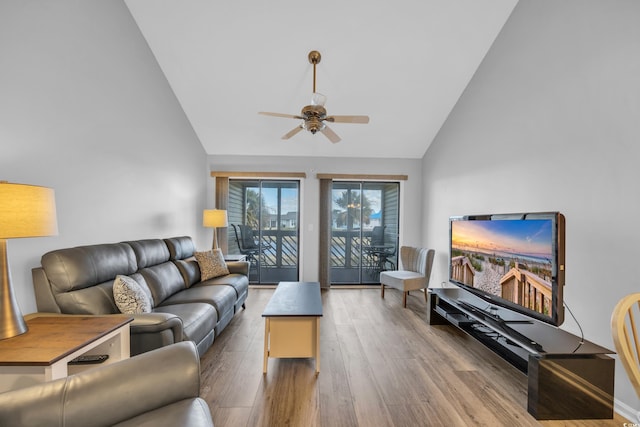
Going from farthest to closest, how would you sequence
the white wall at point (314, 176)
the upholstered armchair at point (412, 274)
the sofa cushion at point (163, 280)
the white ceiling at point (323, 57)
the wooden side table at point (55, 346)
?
1. the white wall at point (314, 176)
2. the upholstered armchair at point (412, 274)
3. the white ceiling at point (323, 57)
4. the sofa cushion at point (163, 280)
5. the wooden side table at point (55, 346)

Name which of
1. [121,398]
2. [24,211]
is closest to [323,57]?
[24,211]

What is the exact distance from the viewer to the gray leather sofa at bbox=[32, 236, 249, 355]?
1896 millimetres

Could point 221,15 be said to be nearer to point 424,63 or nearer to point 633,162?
point 424,63

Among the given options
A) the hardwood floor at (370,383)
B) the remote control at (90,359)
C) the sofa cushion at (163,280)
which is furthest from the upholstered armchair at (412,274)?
the remote control at (90,359)

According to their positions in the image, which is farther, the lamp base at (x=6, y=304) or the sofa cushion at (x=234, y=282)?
the sofa cushion at (x=234, y=282)

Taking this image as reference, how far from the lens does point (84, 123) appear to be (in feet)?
7.80

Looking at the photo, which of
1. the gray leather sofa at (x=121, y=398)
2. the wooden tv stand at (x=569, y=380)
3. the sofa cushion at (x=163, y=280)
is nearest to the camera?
the gray leather sofa at (x=121, y=398)

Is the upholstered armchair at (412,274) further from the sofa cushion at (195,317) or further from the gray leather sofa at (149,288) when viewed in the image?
the sofa cushion at (195,317)

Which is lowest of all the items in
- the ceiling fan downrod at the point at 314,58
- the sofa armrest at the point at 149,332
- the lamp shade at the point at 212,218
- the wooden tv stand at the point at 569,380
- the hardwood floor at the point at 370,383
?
the hardwood floor at the point at 370,383

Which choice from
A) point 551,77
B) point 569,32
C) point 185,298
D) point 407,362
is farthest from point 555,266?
point 185,298

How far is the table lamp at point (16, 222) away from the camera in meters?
1.30

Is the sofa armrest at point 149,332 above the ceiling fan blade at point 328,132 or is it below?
below

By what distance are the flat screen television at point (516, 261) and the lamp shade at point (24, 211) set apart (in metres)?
3.19

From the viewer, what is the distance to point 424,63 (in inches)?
138
